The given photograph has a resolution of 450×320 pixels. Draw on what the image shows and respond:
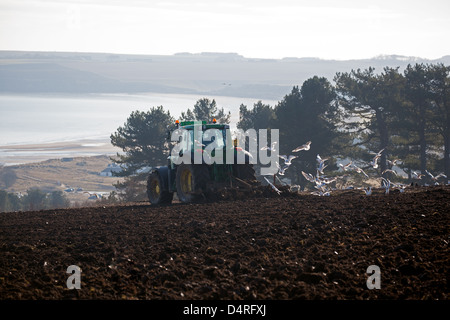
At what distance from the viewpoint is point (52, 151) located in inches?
4149

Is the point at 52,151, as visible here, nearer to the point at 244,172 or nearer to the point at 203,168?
the point at 244,172

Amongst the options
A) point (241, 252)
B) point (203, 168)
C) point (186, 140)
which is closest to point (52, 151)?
point (186, 140)

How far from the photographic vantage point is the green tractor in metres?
18.2

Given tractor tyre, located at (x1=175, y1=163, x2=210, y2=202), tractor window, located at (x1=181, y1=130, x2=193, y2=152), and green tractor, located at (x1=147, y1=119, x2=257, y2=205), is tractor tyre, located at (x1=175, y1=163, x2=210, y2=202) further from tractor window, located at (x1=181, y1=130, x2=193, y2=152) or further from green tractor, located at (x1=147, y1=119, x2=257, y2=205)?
tractor window, located at (x1=181, y1=130, x2=193, y2=152)

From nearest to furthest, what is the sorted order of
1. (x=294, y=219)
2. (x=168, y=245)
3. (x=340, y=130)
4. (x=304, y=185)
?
1. (x=168, y=245)
2. (x=294, y=219)
3. (x=304, y=185)
4. (x=340, y=130)

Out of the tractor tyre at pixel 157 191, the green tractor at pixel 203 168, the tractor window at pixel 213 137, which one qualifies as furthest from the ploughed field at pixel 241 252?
the tractor tyre at pixel 157 191

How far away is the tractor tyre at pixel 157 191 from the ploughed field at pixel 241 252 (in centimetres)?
333

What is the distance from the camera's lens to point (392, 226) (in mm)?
12094

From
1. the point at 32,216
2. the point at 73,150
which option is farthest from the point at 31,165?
the point at 32,216

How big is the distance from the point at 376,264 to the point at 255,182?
979 cm

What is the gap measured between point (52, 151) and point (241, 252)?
98.8 meters

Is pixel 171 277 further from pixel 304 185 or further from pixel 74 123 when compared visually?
pixel 74 123

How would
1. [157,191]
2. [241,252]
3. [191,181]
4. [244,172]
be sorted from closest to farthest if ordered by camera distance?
[241,252] → [191,181] → [244,172] → [157,191]

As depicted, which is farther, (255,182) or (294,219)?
(255,182)
